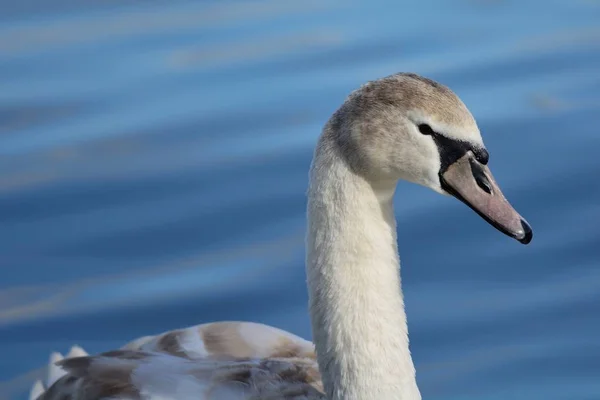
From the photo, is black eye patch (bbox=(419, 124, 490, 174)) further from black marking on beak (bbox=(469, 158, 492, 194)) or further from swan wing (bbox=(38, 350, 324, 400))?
swan wing (bbox=(38, 350, 324, 400))

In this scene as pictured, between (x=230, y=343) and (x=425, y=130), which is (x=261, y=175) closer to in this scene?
(x=230, y=343)

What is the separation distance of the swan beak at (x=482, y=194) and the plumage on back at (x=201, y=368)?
0.98m

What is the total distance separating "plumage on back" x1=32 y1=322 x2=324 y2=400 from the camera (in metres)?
5.11

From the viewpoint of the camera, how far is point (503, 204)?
4.68 meters

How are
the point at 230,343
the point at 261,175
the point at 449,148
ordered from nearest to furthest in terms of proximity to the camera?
the point at 449,148 → the point at 230,343 → the point at 261,175

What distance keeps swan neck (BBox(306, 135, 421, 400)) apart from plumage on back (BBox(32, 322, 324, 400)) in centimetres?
25

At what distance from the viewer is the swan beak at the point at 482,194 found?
Result: 4.62 m

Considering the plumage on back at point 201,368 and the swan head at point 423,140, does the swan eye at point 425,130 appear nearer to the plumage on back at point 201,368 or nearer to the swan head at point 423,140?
the swan head at point 423,140

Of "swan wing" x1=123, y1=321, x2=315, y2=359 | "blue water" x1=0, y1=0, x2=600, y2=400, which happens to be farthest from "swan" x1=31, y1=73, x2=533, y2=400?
"blue water" x1=0, y1=0, x2=600, y2=400

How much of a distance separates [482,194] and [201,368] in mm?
1306

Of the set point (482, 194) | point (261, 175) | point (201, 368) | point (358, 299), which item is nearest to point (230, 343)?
point (201, 368)

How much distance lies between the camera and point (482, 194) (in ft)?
15.4

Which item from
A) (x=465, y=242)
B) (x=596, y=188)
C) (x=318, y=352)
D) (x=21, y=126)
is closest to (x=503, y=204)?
(x=318, y=352)

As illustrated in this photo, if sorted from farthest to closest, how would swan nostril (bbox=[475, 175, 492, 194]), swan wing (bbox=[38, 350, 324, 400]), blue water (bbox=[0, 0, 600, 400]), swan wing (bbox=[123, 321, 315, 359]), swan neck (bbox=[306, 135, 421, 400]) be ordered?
blue water (bbox=[0, 0, 600, 400]) → swan wing (bbox=[123, 321, 315, 359]) → swan wing (bbox=[38, 350, 324, 400]) → swan neck (bbox=[306, 135, 421, 400]) → swan nostril (bbox=[475, 175, 492, 194])
